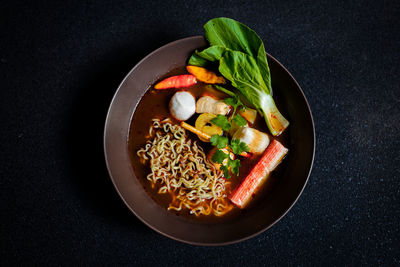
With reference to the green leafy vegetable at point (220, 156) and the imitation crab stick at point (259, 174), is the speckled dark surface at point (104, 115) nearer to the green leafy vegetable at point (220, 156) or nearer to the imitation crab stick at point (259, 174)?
the imitation crab stick at point (259, 174)

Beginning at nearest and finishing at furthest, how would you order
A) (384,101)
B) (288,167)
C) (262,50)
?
(262,50) < (288,167) < (384,101)

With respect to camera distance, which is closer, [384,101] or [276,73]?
[276,73]

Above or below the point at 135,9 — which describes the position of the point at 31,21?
above

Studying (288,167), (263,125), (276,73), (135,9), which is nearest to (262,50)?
(276,73)

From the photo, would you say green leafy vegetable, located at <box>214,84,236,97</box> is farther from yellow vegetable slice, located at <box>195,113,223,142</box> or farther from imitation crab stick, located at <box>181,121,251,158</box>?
imitation crab stick, located at <box>181,121,251,158</box>

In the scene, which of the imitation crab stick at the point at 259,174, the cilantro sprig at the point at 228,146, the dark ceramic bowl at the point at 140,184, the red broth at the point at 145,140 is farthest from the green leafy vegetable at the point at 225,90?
the imitation crab stick at the point at 259,174

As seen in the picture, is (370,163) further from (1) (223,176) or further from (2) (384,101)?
(1) (223,176)
